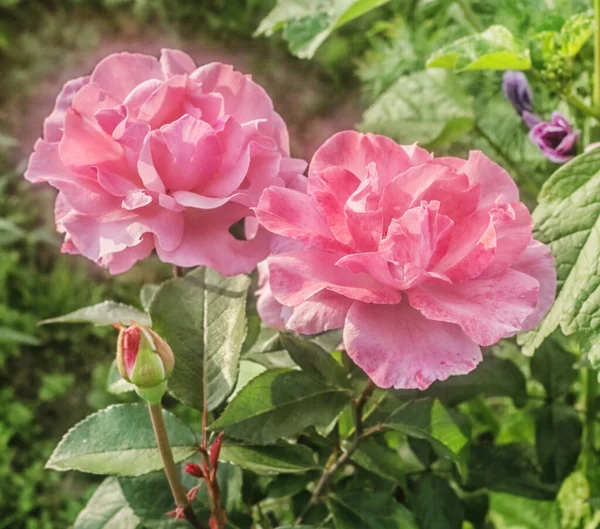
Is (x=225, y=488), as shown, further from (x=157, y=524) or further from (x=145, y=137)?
(x=145, y=137)

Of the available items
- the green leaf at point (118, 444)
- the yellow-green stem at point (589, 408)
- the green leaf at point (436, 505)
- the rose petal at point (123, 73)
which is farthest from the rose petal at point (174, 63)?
the yellow-green stem at point (589, 408)

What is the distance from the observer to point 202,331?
0.50 metres

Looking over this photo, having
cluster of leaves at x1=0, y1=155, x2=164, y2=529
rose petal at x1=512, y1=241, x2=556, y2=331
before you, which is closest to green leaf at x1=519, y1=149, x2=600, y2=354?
rose petal at x1=512, y1=241, x2=556, y2=331

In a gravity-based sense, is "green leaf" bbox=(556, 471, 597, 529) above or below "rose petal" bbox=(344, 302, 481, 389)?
below

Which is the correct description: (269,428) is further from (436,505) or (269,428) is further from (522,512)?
(522,512)

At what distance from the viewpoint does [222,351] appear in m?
0.49

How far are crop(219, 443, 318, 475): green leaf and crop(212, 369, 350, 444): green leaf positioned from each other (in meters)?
0.02

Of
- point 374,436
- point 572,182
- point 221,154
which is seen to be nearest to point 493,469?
point 374,436

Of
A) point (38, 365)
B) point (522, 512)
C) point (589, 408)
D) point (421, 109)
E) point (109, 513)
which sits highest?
point (421, 109)

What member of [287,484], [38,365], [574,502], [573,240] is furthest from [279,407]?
[38,365]

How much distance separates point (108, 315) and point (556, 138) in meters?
0.38

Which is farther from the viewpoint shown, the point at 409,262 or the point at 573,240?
the point at 573,240

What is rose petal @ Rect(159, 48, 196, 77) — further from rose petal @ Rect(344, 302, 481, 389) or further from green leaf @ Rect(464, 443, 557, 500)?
green leaf @ Rect(464, 443, 557, 500)

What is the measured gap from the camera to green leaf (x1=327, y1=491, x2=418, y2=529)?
499 millimetres
